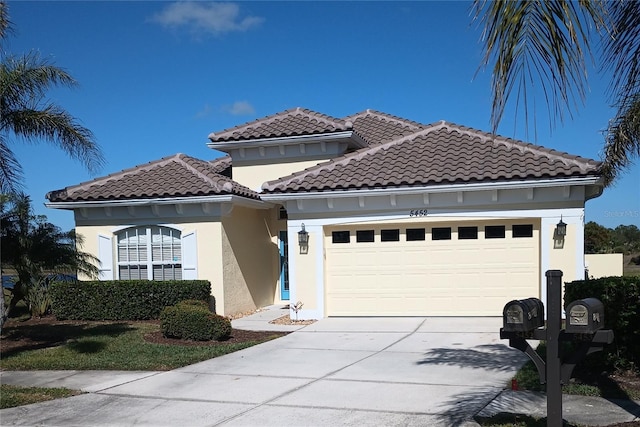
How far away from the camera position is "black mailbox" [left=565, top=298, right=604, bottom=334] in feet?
14.7

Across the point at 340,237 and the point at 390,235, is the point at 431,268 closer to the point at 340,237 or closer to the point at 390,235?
the point at 390,235

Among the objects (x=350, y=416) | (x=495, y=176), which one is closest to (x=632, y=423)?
(x=350, y=416)

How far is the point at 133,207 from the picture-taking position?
51.6 feet

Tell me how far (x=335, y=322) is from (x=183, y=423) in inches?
301

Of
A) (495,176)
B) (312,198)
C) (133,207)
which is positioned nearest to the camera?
(495,176)

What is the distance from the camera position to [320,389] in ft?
25.3

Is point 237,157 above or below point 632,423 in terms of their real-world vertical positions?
above

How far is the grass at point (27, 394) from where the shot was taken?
751cm

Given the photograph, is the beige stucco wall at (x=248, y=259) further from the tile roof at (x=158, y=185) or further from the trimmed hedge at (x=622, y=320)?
the trimmed hedge at (x=622, y=320)

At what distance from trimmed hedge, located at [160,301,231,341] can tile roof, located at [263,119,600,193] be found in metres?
3.91

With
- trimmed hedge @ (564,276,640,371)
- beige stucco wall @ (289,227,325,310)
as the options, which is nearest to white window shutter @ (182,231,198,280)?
beige stucco wall @ (289,227,325,310)

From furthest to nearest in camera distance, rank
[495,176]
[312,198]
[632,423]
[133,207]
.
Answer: [133,207], [312,198], [495,176], [632,423]

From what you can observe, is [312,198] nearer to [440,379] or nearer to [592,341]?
[440,379]

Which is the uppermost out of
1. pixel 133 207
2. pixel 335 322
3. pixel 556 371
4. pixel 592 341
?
pixel 133 207
